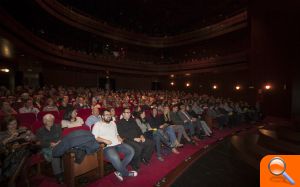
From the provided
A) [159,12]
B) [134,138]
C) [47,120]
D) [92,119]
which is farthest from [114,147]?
[159,12]

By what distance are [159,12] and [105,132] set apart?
16102 millimetres

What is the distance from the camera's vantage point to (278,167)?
3.58 feet

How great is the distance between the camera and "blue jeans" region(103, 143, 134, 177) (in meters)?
3.32

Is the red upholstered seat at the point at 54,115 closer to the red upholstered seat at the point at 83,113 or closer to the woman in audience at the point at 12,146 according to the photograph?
the red upholstered seat at the point at 83,113

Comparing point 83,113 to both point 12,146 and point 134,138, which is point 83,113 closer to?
point 134,138

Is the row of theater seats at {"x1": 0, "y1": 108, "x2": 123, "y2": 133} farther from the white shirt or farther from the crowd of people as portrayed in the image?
the white shirt

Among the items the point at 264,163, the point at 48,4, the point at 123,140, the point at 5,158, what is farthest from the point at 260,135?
the point at 48,4

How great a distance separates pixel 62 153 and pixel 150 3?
50.2 ft

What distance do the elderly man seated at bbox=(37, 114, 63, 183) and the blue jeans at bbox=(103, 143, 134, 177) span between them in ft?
2.66

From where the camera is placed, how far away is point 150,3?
15570mm

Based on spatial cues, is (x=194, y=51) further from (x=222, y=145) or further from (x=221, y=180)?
(x=221, y=180)

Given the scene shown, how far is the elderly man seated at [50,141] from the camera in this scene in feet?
10.4

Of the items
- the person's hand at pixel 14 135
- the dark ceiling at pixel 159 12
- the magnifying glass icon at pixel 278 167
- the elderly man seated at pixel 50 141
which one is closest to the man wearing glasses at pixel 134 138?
the elderly man seated at pixel 50 141

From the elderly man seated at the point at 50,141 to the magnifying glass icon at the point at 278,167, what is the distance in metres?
3.18
